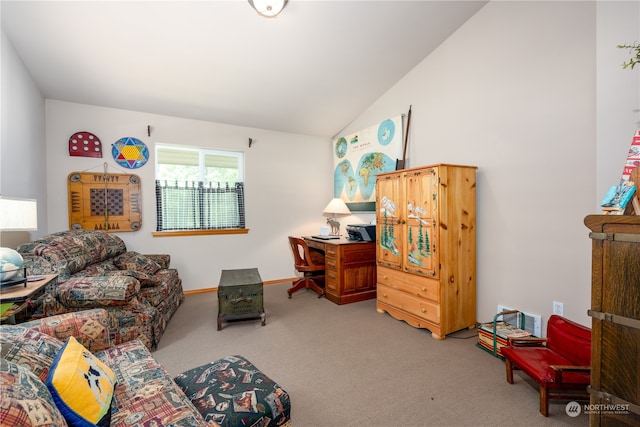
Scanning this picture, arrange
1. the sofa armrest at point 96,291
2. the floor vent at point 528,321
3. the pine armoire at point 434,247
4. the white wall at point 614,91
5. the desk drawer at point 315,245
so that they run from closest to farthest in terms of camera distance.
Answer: the white wall at point 614,91 → the sofa armrest at point 96,291 → the floor vent at point 528,321 → the pine armoire at point 434,247 → the desk drawer at point 315,245

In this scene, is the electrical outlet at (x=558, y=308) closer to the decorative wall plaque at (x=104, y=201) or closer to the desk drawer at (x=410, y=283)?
the desk drawer at (x=410, y=283)

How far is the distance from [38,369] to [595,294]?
7.70 ft

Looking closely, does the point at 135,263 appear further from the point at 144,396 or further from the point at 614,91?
the point at 614,91

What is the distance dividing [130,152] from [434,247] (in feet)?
13.1

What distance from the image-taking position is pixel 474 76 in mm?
2818

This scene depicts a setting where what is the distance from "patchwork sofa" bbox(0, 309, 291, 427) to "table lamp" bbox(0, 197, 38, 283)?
0.39 m

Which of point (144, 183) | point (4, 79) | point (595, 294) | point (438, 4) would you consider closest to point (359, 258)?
point (595, 294)

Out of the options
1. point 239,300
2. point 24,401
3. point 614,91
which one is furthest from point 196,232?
point 614,91

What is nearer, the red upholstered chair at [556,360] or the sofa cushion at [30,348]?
the sofa cushion at [30,348]

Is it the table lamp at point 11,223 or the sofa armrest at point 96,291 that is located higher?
the table lamp at point 11,223

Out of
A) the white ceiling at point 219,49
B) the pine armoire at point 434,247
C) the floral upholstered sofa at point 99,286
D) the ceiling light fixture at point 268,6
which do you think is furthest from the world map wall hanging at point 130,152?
the pine armoire at point 434,247

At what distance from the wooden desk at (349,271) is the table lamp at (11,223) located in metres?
2.81

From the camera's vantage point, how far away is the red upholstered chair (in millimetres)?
1589

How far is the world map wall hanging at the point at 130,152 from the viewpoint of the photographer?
12.0 ft
